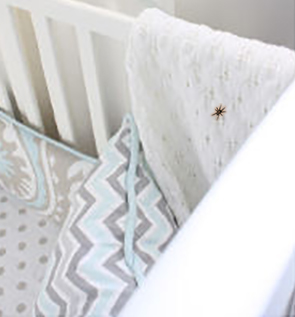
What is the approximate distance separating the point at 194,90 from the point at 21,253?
0.51m

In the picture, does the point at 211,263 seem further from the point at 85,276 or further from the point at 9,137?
the point at 9,137

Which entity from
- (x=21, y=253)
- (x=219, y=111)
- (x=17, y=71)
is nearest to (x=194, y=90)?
(x=219, y=111)

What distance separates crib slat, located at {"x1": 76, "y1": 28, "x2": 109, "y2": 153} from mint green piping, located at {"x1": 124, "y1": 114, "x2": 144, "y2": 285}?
6 centimetres

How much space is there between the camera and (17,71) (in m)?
0.92

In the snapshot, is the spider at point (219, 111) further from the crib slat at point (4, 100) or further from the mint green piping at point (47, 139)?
the crib slat at point (4, 100)

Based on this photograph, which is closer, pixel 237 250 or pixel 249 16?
pixel 237 250

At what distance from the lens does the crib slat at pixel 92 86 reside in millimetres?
748

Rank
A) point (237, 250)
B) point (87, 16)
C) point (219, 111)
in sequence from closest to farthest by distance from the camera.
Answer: point (237, 250), point (219, 111), point (87, 16)

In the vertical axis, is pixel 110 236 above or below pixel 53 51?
below

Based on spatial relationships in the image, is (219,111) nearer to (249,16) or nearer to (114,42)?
(114,42)

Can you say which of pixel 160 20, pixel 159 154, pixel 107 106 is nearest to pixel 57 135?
pixel 107 106

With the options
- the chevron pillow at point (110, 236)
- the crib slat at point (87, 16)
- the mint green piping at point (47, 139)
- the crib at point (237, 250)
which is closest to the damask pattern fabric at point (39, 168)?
the mint green piping at point (47, 139)

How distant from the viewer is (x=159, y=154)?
75cm

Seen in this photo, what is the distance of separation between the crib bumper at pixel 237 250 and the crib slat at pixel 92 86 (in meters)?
0.44
